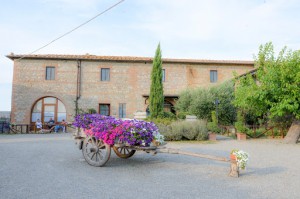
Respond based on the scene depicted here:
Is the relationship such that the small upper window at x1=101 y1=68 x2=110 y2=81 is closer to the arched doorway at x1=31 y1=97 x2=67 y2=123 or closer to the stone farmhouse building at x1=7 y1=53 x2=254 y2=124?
the stone farmhouse building at x1=7 y1=53 x2=254 y2=124

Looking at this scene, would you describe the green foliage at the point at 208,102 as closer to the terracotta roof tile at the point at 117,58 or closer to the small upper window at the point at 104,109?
the terracotta roof tile at the point at 117,58

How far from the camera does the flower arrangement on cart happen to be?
5.97m

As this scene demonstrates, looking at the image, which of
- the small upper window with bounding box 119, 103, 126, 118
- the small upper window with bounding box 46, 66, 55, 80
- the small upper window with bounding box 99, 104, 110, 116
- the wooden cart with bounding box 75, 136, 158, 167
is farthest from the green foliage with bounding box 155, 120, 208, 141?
the small upper window with bounding box 46, 66, 55, 80

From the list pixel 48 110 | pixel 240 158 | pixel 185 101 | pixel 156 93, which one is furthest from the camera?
pixel 48 110

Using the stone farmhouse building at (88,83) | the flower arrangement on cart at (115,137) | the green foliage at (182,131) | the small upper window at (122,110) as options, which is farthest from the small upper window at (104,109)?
the flower arrangement on cart at (115,137)

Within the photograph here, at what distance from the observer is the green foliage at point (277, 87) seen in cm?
1116

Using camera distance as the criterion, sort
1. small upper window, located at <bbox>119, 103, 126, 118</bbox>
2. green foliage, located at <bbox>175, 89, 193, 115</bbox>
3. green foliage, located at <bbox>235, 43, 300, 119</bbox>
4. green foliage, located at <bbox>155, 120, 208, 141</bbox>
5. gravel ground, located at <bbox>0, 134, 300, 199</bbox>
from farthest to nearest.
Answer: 1. small upper window, located at <bbox>119, 103, 126, 118</bbox>
2. green foliage, located at <bbox>175, 89, 193, 115</bbox>
3. green foliage, located at <bbox>155, 120, 208, 141</bbox>
4. green foliage, located at <bbox>235, 43, 300, 119</bbox>
5. gravel ground, located at <bbox>0, 134, 300, 199</bbox>

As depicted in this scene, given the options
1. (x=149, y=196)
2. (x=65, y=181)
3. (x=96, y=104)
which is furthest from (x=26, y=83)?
(x=149, y=196)

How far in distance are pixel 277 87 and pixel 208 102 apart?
289 inches

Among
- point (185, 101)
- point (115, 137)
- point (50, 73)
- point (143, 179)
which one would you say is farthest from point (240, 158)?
point (50, 73)

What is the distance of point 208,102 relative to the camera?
18672 millimetres

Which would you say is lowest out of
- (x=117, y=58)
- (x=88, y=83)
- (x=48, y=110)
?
(x=48, y=110)

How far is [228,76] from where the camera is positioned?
74.3 ft

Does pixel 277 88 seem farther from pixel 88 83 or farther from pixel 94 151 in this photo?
pixel 88 83
